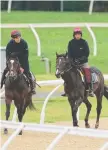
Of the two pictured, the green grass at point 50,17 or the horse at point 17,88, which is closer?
the horse at point 17,88

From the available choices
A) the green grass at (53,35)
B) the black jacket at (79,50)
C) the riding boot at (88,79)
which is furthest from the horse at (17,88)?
the green grass at (53,35)

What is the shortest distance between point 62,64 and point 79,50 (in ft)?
3.03

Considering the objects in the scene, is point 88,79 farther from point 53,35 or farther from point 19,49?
point 53,35

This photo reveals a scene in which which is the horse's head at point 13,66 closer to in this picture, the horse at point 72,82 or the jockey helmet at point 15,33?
the jockey helmet at point 15,33

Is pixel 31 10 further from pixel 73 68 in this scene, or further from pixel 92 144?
pixel 92 144

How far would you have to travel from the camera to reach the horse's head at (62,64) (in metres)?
13.9

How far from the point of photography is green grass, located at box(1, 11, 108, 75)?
25939 mm

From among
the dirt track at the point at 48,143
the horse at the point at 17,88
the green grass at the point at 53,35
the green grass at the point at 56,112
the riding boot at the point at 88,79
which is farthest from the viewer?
the green grass at the point at 53,35

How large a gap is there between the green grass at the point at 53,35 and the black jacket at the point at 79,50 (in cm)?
1031

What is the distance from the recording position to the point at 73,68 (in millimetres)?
14547

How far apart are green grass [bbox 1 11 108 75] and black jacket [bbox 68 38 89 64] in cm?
1031

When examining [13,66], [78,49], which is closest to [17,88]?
[13,66]

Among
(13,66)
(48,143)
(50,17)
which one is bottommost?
(50,17)

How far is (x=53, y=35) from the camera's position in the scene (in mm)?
32156
